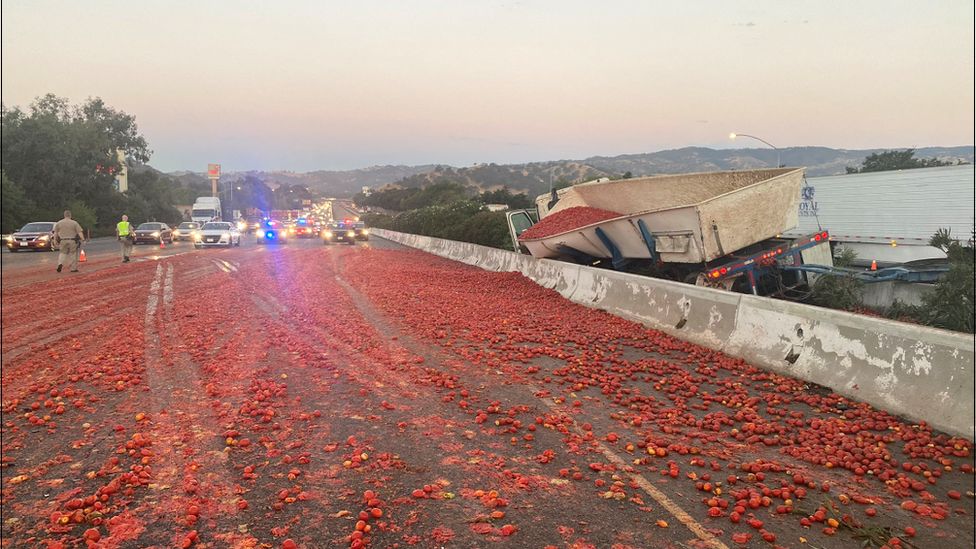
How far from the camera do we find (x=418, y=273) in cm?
1997

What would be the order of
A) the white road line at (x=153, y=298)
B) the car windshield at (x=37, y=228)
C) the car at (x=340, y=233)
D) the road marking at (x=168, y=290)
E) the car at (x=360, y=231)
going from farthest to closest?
the car at (x=360, y=231) → the car at (x=340, y=233) → the car windshield at (x=37, y=228) → the road marking at (x=168, y=290) → the white road line at (x=153, y=298)

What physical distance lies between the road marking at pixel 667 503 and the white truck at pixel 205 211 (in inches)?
2093

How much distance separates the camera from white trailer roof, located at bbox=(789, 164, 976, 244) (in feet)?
61.6

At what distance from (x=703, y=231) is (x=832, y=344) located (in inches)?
201

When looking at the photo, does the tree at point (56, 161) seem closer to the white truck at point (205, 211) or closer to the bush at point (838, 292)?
the white truck at point (205, 211)

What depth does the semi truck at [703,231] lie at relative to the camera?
1156 centimetres

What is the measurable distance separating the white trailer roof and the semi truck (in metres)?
9.36

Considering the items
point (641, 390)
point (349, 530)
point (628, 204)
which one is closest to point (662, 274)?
point (628, 204)

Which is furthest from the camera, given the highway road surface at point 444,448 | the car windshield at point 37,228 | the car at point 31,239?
the car windshield at point 37,228

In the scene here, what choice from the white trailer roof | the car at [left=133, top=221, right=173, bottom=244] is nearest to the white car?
the car at [left=133, top=221, right=173, bottom=244]

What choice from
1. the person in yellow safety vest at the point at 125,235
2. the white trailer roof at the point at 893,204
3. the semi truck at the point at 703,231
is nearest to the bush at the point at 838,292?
the semi truck at the point at 703,231

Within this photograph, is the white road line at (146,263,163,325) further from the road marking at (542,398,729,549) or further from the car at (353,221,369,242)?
the car at (353,221,369,242)

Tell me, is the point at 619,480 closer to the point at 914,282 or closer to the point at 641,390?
the point at 641,390

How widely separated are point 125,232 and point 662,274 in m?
19.8
